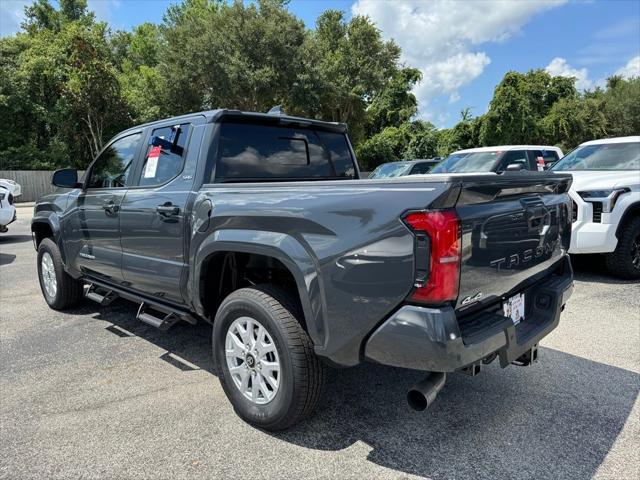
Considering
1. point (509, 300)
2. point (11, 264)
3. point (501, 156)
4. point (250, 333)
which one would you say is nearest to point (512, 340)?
point (509, 300)

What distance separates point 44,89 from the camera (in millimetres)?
28172

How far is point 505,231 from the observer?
2.46 meters

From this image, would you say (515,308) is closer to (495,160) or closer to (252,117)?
(252,117)

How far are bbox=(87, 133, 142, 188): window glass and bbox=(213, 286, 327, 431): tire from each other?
1.94 metres

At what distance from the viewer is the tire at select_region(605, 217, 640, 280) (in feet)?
20.5

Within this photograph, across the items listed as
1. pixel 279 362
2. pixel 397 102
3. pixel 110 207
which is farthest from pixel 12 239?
pixel 397 102

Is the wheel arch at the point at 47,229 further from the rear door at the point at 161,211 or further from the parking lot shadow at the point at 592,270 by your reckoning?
the parking lot shadow at the point at 592,270

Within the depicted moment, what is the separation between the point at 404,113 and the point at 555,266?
3675cm

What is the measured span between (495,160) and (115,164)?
304 inches

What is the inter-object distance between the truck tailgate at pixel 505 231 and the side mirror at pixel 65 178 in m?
4.08

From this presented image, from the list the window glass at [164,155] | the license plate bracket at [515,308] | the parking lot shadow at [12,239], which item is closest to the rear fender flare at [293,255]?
the window glass at [164,155]

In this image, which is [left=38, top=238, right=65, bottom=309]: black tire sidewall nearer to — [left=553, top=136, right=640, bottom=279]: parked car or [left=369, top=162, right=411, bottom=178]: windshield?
[left=553, top=136, right=640, bottom=279]: parked car

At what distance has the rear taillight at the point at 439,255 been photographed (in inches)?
83.0

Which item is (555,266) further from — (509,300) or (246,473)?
(246,473)
